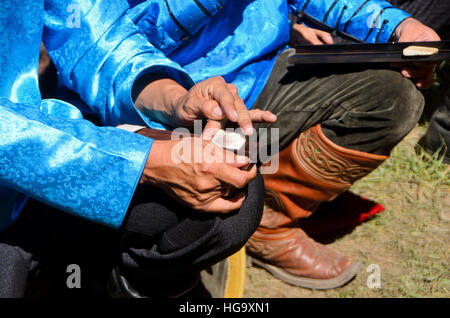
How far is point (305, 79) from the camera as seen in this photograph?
4.41 ft

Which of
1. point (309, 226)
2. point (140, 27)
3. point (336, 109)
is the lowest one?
point (309, 226)

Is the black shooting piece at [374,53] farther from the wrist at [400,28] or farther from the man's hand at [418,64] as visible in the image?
the wrist at [400,28]

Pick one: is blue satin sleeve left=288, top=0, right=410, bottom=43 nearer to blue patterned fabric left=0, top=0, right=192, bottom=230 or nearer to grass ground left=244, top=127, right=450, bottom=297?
blue patterned fabric left=0, top=0, right=192, bottom=230

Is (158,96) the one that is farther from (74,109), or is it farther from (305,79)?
(305,79)

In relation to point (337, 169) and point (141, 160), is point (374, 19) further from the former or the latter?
point (141, 160)

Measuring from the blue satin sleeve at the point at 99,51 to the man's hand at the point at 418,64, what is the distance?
72 cm

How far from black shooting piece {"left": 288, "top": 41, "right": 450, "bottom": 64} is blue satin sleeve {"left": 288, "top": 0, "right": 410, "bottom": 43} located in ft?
0.67

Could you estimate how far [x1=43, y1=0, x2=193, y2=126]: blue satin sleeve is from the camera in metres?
1.08

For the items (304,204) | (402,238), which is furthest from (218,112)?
(402,238)

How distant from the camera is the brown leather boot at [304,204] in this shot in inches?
52.0

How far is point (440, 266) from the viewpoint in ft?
5.30

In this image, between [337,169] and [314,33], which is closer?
[337,169]
